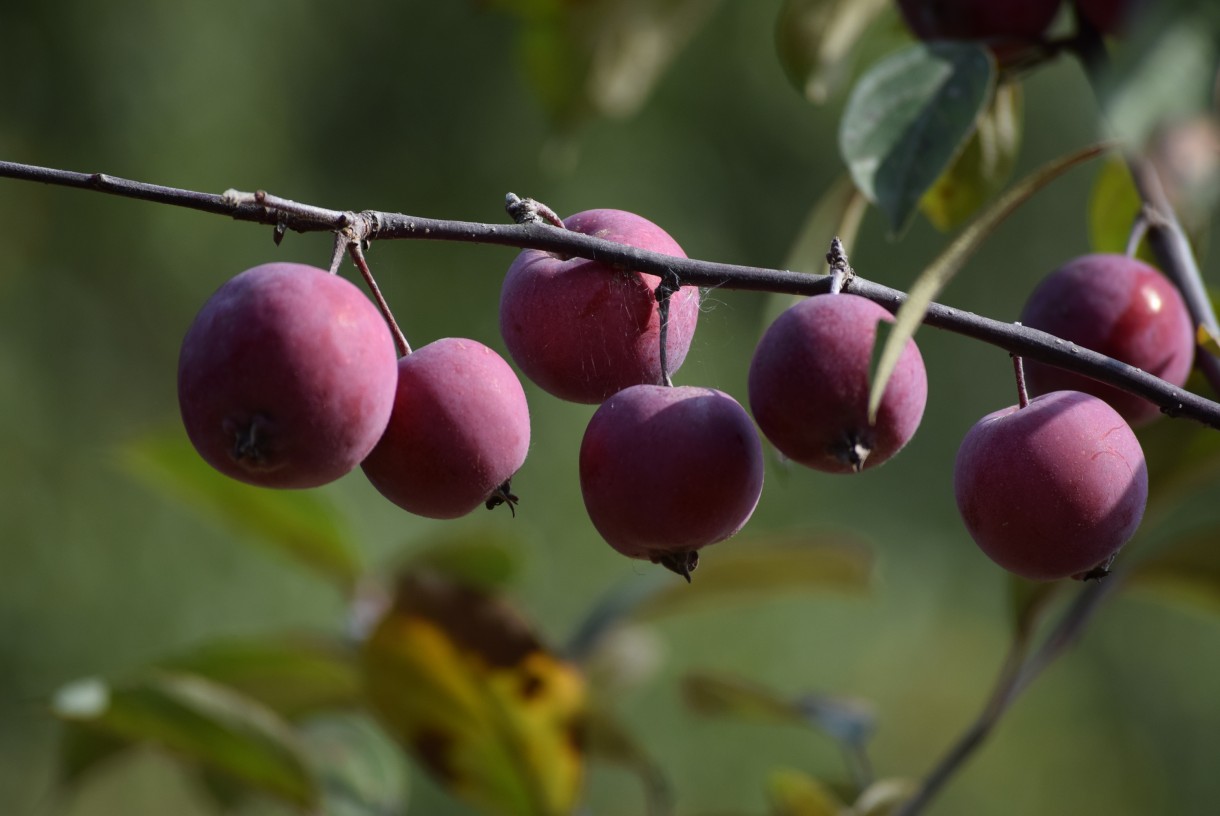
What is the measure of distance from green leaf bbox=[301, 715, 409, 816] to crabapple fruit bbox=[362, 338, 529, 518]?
53cm

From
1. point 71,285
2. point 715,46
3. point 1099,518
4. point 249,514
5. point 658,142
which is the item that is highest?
point 715,46

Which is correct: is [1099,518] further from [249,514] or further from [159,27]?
[159,27]

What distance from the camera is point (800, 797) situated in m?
1.02

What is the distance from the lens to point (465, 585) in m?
1.05

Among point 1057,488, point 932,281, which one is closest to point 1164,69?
point 932,281

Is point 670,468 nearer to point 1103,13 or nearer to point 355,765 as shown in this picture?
point 1103,13

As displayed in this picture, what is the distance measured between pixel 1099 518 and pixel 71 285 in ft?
12.7

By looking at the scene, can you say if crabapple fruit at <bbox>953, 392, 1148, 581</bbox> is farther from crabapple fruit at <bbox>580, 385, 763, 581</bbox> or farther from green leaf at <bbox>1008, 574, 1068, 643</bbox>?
green leaf at <bbox>1008, 574, 1068, 643</bbox>

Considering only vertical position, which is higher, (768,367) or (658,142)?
(658,142)

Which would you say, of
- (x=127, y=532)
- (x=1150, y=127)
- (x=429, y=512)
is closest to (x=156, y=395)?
(x=127, y=532)

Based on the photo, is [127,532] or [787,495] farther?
[787,495]

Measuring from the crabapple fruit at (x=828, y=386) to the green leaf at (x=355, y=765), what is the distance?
66cm

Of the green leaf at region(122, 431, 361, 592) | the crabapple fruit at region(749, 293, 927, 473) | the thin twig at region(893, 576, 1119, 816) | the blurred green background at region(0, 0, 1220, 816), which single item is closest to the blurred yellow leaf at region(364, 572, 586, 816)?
the green leaf at region(122, 431, 361, 592)

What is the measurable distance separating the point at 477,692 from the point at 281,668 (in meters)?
0.21
